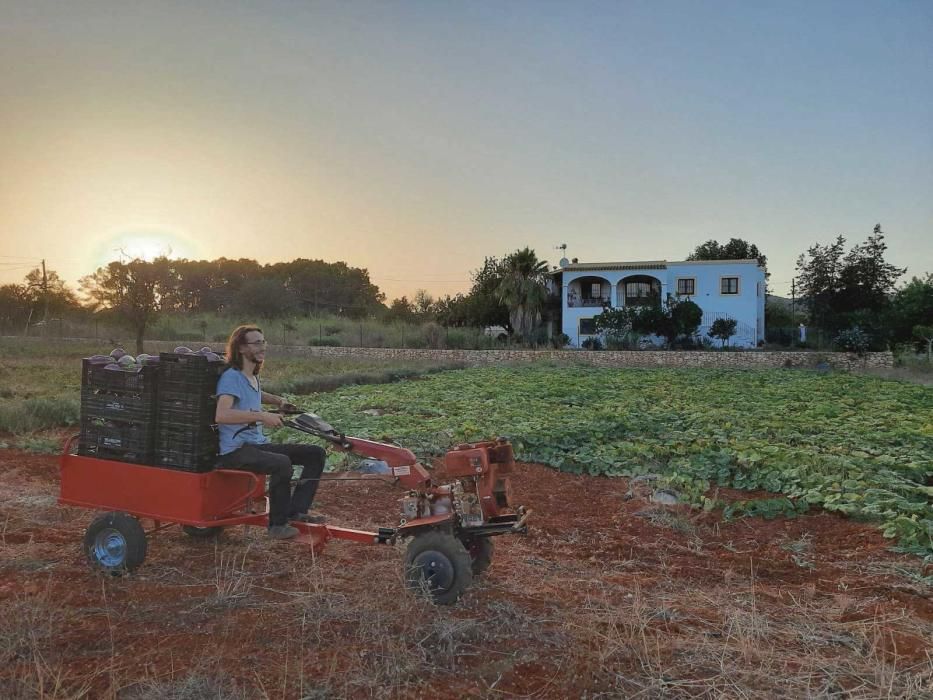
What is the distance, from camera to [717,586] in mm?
4984

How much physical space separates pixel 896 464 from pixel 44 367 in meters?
25.9

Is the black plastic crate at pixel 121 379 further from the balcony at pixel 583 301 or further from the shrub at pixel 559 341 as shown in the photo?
the balcony at pixel 583 301

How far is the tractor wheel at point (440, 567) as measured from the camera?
4.38 metres

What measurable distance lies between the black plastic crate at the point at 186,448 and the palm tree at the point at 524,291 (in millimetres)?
39961

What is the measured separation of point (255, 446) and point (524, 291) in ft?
132

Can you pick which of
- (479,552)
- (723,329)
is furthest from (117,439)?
(723,329)

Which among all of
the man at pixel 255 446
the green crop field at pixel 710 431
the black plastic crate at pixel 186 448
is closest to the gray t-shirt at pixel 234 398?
the man at pixel 255 446

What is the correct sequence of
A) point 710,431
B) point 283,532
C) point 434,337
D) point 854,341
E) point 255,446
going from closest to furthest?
point 283,532 → point 255,446 → point 710,431 → point 854,341 → point 434,337

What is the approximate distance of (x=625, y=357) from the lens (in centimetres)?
3503

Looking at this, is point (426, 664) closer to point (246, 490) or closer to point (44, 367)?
point (246, 490)

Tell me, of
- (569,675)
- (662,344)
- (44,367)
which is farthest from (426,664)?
(662,344)

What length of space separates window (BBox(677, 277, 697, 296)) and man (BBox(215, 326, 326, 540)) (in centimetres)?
4200

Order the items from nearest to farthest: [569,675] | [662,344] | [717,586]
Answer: [569,675] < [717,586] < [662,344]

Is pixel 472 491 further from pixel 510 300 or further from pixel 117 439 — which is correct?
pixel 510 300
